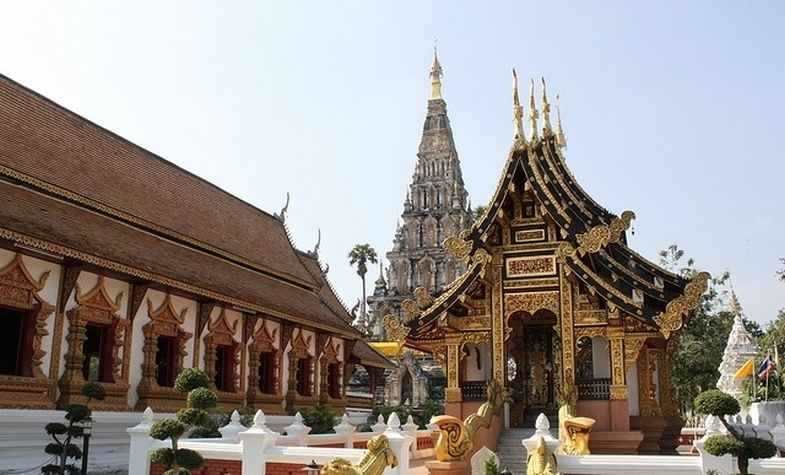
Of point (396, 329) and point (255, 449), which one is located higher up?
point (396, 329)

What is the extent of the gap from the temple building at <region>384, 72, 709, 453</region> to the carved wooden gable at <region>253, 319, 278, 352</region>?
6886 millimetres

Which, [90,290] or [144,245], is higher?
[144,245]

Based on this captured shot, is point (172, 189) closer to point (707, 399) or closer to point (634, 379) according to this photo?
point (634, 379)

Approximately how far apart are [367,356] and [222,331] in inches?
454

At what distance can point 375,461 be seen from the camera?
8.79 meters

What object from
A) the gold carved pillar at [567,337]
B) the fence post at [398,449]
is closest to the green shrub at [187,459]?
the fence post at [398,449]

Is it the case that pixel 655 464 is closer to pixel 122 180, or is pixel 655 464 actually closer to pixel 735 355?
pixel 122 180

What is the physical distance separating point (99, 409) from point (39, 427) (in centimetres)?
167

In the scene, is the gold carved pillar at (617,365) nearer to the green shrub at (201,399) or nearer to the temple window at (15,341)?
the green shrub at (201,399)

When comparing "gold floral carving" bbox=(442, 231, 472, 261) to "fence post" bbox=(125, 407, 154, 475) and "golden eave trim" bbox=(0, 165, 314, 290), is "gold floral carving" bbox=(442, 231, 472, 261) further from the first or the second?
"golden eave trim" bbox=(0, 165, 314, 290)

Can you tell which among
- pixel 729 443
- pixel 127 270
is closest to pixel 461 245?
pixel 127 270

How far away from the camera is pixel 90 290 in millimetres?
14109

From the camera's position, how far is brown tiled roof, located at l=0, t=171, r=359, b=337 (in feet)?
42.9

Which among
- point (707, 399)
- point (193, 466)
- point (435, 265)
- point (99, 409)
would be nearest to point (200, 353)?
point (99, 409)
